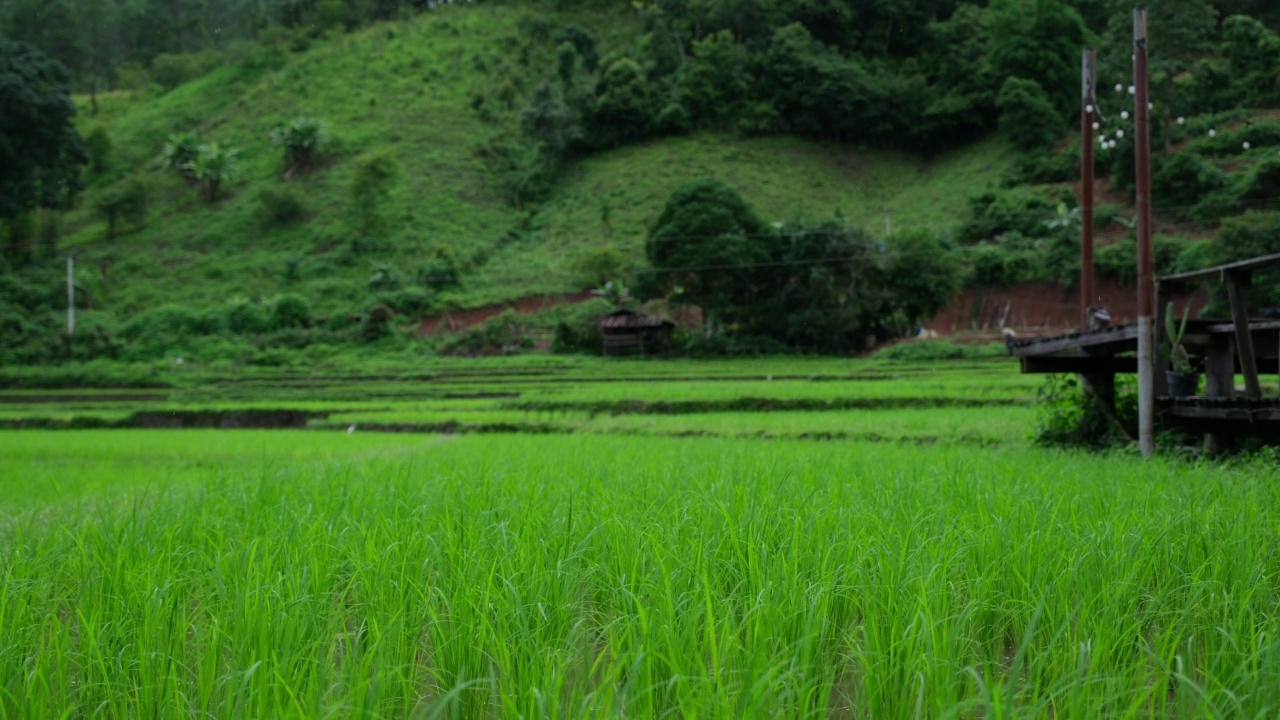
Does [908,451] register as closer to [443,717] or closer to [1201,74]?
[443,717]

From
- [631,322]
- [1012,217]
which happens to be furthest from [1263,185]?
[631,322]

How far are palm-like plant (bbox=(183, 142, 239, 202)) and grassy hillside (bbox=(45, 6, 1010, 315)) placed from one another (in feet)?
3.42

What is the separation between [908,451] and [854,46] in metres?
60.5

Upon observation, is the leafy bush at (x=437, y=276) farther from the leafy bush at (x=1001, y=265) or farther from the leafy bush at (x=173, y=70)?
the leafy bush at (x=173, y=70)

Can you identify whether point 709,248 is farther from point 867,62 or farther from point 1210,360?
point 867,62

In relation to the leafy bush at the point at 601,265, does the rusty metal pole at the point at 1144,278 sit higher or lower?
lower

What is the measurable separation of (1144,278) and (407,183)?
50980 mm

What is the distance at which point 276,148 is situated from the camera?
57.0m

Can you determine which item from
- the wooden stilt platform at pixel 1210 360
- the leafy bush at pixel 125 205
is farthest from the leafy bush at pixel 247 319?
the wooden stilt platform at pixel 1210 360

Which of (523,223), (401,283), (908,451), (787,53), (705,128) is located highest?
(787,53)

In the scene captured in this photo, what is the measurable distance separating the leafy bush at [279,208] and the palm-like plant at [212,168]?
5.12 metres

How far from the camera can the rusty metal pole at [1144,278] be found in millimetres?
6305

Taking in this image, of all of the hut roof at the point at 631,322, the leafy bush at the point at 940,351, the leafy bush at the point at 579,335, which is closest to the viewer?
the leafy bush at the point at 940,351

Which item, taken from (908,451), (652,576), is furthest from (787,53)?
(652,576)
